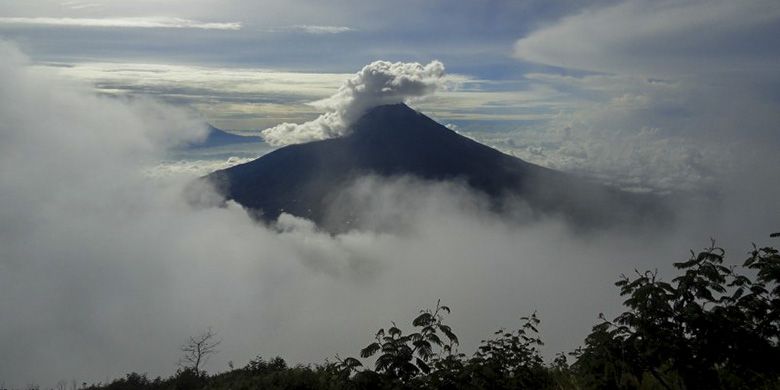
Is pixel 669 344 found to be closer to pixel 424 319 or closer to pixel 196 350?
pixel 424 319

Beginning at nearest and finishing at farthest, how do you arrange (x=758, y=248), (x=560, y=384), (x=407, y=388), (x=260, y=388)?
1. (x=758, y=248)
2. (x=407, y=388)
3. (x=560, y=384)
4. (x=260, y=388)

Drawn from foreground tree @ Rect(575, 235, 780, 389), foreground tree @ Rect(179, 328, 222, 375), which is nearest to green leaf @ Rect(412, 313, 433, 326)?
foreground tree @ Rect(575, 235, 780, 389)

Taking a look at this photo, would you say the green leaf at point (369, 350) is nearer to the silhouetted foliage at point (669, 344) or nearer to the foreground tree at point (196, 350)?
the silhouetted foliage at point (669, 344)

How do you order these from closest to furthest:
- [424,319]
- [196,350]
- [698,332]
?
[698,332] → [424,319] → [196,350]

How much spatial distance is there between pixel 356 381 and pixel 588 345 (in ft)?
10.2

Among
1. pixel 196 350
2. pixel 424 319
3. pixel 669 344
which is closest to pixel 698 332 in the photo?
pixel 669 344

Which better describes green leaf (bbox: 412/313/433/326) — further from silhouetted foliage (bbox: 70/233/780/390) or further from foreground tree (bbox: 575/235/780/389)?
foreground tree (bbox: 575/235/780/389)


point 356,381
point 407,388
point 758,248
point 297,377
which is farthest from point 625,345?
point 297,377

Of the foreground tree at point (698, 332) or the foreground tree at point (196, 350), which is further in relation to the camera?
the foreground tree at point (196, 350)

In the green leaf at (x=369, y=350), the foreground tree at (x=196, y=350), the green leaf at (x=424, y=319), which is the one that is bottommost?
the foreground tree at (x=196, y=350)

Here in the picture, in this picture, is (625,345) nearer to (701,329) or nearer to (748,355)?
(701,329)

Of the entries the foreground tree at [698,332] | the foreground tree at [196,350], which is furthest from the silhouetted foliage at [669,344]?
the foreground tree at [196,350]

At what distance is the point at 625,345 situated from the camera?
6684mm

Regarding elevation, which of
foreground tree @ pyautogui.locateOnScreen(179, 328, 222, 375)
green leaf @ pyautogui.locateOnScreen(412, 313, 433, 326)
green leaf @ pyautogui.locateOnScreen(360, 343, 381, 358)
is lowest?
foreground tree @ pyautogui.locateOnScreen(179, 328, 222, 375)
